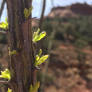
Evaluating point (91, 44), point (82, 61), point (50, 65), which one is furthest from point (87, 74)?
A: point (91, 44)

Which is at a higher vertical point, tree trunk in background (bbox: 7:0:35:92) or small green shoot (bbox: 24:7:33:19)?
small green shoot (bbox: 24:7:33:19)

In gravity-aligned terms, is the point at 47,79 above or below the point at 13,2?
below

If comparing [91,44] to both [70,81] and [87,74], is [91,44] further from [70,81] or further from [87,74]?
[70,81]

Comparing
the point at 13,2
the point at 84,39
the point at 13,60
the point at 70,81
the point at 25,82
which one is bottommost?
the point at 70,81

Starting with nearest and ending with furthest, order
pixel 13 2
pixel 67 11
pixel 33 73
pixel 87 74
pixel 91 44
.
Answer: pixel 13 2 < pixel 33 73 < pixel 87 74 < pixel 91 44 < pixel 67 11

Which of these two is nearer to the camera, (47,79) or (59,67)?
(47,79)

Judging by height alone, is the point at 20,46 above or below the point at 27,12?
below

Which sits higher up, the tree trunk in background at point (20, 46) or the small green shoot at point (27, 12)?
the small green shoot at point (27, 12)

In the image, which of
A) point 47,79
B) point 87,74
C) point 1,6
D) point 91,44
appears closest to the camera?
point 1,6
